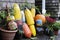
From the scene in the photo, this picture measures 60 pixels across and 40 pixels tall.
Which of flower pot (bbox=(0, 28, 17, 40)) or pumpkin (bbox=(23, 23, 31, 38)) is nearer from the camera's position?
flower pot (bbox=(0, 28, 17, 40))

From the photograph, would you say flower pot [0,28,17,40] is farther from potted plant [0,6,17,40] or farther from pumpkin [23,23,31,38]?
pumpkin [23,23,31,38]

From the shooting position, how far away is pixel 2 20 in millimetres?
3736

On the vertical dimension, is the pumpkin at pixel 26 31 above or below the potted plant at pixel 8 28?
below

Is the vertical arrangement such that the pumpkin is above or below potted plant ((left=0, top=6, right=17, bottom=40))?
below

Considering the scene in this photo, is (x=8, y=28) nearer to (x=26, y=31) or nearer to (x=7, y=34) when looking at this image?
(x=7, y=34)

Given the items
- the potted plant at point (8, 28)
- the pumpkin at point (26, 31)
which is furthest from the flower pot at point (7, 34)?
the pumpkin at point (26, 31)

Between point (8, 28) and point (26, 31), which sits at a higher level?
point (8, 28)

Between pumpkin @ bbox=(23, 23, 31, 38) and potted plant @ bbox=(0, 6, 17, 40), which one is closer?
potted plant @ bbox=(0, 6, 17, 40)

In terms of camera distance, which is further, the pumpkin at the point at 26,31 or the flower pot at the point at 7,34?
the pumpkin at the point at 26,31

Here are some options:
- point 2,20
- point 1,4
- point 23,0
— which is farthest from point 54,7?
point 2,20

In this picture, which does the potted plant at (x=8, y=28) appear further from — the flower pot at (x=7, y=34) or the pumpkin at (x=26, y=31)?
the pumpkin at (x=26, y=31)

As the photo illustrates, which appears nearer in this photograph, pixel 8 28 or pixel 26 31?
pixel 8 28

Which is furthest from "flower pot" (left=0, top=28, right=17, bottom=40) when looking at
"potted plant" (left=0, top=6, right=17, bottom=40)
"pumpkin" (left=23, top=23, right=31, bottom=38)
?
"pumpkin" (left=23, top=23, right=31, bottom=38)

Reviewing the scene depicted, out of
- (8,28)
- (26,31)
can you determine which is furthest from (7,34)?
(26,31)
